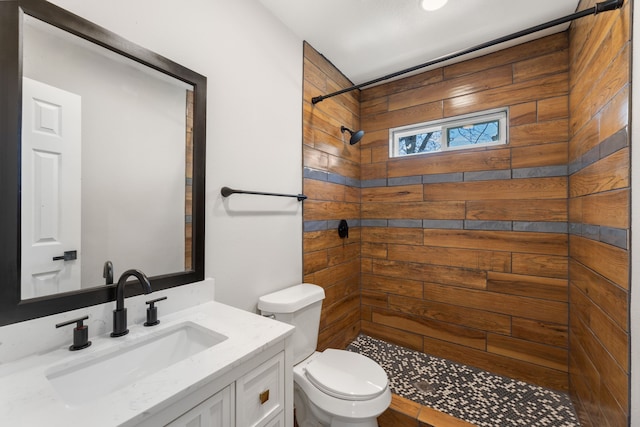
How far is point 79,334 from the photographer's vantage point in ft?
2.77

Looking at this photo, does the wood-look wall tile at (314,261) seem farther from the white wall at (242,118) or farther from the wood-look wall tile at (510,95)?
the wood-look wall tile at (510,95)

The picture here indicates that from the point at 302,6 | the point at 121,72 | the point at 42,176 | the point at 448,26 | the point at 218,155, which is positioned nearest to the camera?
the point at 42,176

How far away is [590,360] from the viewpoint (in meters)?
1.38

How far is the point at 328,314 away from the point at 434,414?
906 mm

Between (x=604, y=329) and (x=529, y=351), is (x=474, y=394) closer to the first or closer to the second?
(x=529, y=351)

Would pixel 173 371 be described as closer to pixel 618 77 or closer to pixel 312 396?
pixel 312 396

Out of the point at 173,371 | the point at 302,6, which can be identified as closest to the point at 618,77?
the point at 302,6

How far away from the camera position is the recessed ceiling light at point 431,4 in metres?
1.56

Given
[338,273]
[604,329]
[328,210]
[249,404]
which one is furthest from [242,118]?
[604,329]

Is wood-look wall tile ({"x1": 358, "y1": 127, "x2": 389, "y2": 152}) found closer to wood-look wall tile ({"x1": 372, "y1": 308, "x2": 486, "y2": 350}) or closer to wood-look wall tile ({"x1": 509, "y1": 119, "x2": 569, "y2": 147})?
wood-look wall tile ({"x1": 509, "y1": 119, "x2": 569, "y2": 147})

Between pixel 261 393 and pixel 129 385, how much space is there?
16.0 inches

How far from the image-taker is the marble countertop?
1.87ft

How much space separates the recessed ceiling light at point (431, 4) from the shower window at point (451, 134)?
82cm

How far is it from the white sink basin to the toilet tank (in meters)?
0.50
